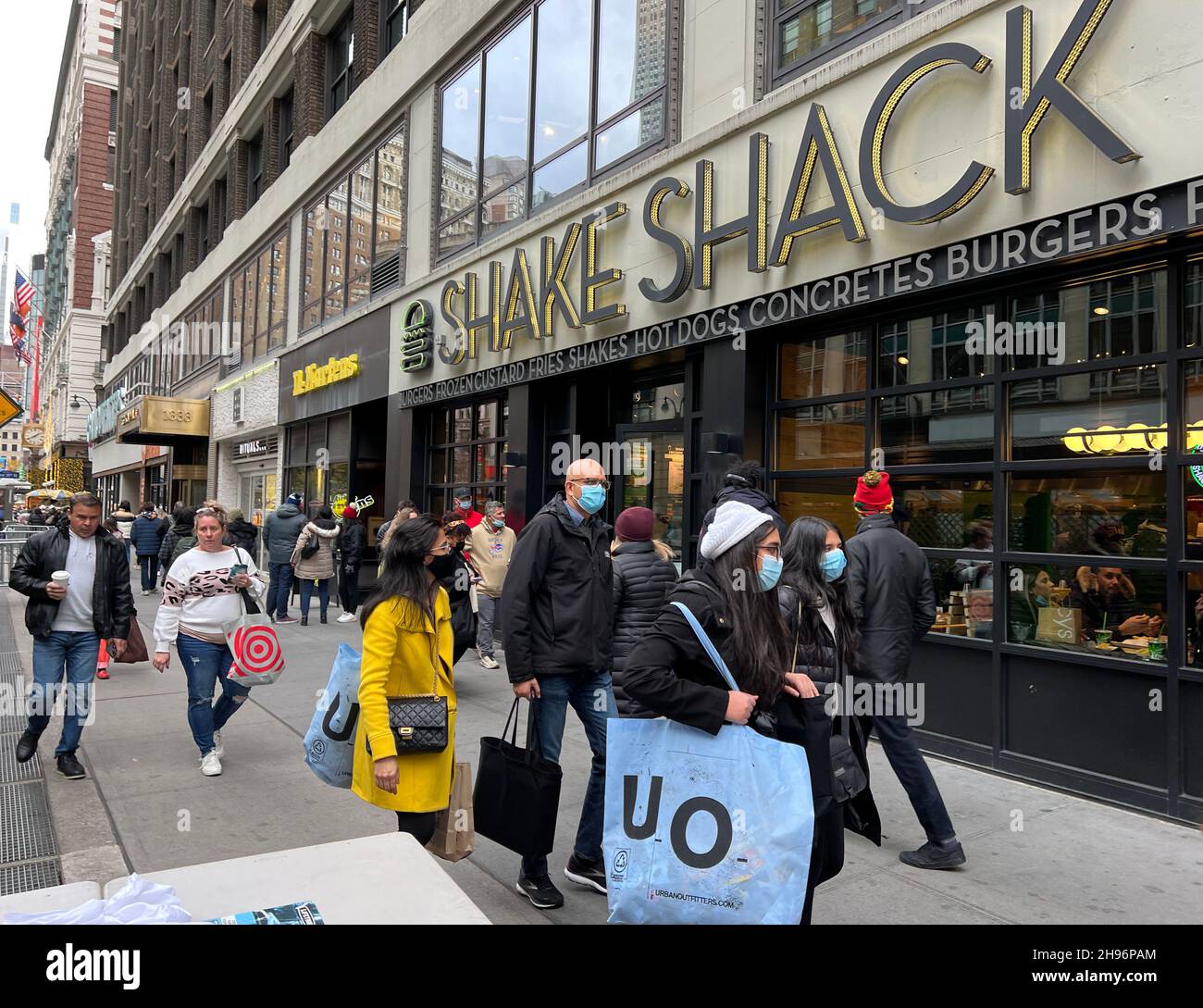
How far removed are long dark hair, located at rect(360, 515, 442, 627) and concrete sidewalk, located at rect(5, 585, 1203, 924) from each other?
1508 millimetres

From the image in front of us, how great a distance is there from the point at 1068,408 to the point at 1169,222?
1341 mm

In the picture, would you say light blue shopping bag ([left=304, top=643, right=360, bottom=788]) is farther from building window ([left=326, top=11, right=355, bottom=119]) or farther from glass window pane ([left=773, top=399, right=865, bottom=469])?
building window ([left=326, top=11, right=355, bottom=119])

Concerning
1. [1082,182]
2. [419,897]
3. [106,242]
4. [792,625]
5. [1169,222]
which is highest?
[106,242]

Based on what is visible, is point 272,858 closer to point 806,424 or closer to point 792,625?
point 792,625

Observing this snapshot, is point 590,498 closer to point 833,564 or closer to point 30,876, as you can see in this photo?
point 833,564

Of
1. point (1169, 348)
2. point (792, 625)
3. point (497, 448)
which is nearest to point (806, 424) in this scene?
point (1169, 348)

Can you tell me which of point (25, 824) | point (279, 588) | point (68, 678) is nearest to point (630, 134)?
point (68, 678)

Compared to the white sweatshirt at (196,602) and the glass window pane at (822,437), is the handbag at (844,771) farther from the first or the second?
the white sweatshirt at (196,602)

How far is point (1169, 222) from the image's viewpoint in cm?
493

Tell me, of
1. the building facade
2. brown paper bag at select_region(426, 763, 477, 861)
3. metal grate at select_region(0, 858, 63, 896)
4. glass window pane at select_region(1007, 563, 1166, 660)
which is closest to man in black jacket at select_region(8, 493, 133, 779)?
metal grate at select_region(0, 858, 63, 896)

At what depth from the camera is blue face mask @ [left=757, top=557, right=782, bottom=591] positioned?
9.20 feet

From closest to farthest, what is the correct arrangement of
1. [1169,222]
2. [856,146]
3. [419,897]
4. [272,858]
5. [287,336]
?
[419,897]
[272,858]
[1169,222]
[856,146]
[287,336]

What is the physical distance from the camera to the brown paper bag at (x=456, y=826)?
3.62m

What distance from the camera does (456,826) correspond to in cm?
362
